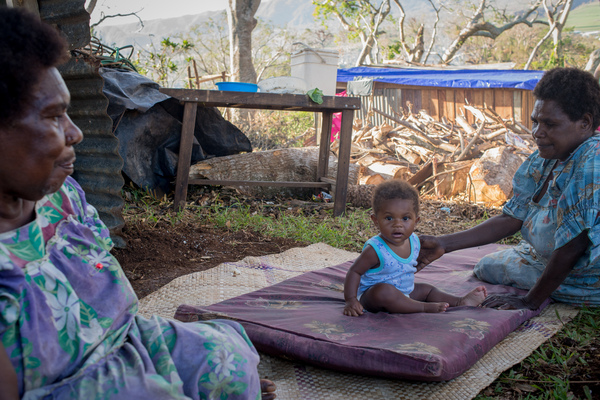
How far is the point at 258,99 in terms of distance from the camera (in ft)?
15.6

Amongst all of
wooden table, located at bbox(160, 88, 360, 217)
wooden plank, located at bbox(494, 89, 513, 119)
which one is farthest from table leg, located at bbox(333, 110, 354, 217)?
wooden plank, located at bbox(494, 89, 513, 119)

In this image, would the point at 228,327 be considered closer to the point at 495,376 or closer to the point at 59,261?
the point at 59,261

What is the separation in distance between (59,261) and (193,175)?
14.6ft

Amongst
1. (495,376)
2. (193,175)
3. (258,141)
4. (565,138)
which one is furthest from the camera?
(258,141)

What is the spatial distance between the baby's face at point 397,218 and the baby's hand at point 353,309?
15.2 inches

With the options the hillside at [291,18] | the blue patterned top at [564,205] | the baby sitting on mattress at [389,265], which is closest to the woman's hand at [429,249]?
the baby sitting on mattress at [389,265]

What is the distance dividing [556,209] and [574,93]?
2.00ft

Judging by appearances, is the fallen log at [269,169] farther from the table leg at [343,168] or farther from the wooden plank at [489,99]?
the wooden plank at [489,99]

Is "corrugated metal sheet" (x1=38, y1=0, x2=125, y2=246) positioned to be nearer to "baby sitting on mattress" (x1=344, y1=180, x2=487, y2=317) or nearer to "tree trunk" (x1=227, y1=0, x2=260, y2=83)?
"baby sitting on mattress" (x1=344, y1=180, x2=487, y2=317)

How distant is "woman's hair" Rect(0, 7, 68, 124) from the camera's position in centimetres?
103

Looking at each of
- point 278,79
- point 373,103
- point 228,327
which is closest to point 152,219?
point 278,79

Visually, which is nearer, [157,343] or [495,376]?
[157,343]

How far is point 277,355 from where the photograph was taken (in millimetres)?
2076

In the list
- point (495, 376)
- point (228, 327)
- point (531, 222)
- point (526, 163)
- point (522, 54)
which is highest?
point (522, 54)
